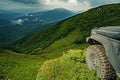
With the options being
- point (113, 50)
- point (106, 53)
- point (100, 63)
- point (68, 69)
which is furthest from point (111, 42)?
point (68, 69)

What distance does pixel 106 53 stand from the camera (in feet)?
34.8

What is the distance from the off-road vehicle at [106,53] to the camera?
10.3 metres

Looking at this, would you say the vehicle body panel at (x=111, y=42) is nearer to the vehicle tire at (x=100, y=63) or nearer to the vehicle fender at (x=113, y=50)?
the vehicle fender at (x=113, y=50)

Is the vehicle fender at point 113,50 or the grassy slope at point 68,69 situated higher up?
the vehicle fender at point 113,50

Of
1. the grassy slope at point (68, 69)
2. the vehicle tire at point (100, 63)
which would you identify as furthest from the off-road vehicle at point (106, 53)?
the grassy slope at point (68, 69)

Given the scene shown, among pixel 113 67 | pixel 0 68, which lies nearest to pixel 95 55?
pixel 113 67

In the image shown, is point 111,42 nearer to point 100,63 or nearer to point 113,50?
point 113,50

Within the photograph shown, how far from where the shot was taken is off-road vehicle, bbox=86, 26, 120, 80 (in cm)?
1027

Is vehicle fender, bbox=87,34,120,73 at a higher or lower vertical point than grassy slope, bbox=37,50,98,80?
higher

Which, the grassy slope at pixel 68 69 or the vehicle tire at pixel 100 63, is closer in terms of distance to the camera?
the vehicle tire at pixel 100 63

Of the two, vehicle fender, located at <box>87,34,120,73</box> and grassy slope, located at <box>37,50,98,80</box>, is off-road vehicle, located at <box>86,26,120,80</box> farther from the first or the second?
grassy slope, located at <box>37,50,98,80</box>

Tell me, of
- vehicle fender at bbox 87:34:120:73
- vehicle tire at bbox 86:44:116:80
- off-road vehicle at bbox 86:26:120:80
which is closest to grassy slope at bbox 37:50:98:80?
vehicle tire at bbox 86:44:116:80

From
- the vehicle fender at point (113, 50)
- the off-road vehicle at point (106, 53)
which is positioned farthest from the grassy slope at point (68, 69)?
the vehicle fender at point (113, 50)

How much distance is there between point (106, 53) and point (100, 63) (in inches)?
16.4
